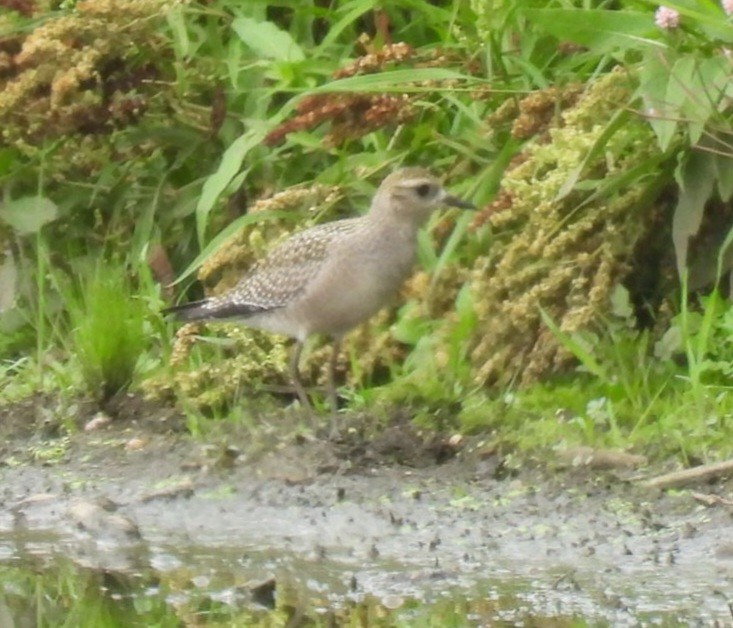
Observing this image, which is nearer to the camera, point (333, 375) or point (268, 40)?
point (333, 375)

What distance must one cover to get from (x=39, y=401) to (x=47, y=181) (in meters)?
1.14

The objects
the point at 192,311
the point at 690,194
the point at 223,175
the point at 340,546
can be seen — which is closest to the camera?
the point at 340,546

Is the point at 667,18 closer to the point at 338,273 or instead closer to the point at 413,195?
the point at 413,195

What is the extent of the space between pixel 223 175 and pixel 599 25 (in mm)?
1705

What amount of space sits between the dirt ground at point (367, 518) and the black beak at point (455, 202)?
890 millimetres

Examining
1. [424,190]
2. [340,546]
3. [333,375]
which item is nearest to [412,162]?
[424,190]

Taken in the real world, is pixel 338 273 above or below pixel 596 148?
below

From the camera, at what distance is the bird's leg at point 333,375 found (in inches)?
289

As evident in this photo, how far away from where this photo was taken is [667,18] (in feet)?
21.6

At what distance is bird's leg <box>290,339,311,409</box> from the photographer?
7383mm

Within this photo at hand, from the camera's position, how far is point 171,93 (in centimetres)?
834

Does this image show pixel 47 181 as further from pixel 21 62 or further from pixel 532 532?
pixel 532 532

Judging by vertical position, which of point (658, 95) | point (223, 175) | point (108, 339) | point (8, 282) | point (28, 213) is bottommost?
point (8, 282)

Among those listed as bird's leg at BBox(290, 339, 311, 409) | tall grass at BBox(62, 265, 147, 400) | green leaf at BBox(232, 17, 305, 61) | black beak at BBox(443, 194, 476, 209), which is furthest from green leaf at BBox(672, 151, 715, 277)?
tall grass at BBox(62, 265, 147, 400)
